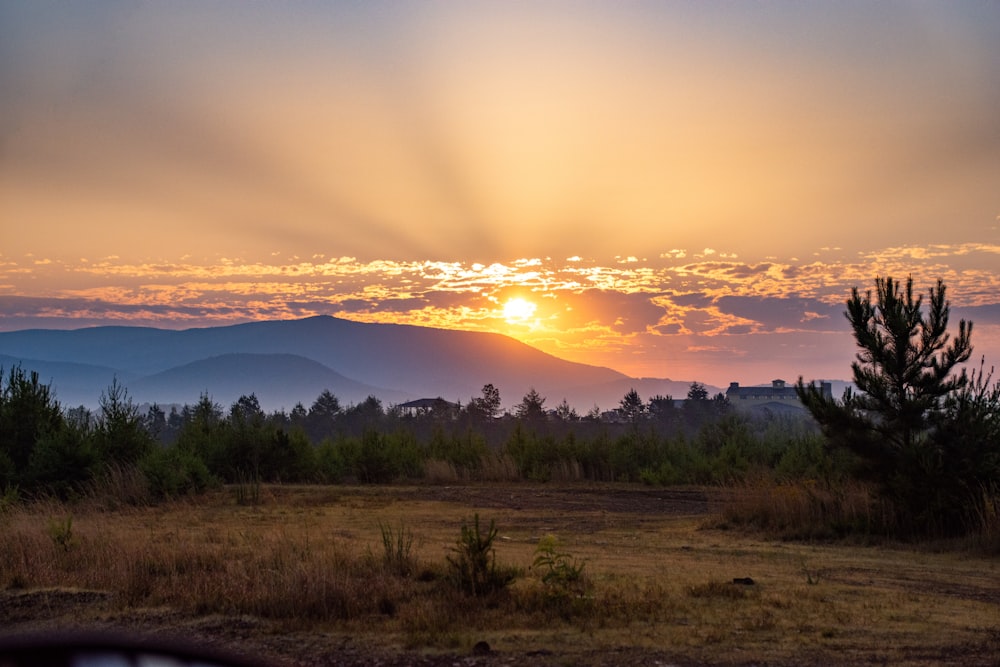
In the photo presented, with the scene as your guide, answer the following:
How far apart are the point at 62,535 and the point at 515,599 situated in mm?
7381

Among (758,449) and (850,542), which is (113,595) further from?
(758,449)

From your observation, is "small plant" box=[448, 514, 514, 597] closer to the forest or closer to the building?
the forest

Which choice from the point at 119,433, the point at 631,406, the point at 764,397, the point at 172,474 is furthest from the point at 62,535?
the point at 764,397

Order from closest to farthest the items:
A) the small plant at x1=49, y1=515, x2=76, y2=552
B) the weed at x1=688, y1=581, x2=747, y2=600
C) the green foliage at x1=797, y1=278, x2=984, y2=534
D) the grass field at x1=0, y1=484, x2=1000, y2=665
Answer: the grass field at x1=0, y1=484, x2=1000, y2=665 < the weed at x1=688, y1=581, x2=747, y2=600 < the small plant at x1=49, y1=515, x2=76, y2=552 < the green foliage at x1=797, y1=278, x2=984, y2=534

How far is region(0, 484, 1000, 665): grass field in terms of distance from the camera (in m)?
A: 7.63

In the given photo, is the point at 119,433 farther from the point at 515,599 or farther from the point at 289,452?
the point at 515,599

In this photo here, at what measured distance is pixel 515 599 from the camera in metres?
9.35

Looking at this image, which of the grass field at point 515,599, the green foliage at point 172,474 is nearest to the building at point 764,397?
the green foliage at point 172,474

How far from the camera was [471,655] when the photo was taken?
7.43 m

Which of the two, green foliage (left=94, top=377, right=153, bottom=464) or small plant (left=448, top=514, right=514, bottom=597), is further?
green foliage (left=94, top=377, right=153, bottom=464)

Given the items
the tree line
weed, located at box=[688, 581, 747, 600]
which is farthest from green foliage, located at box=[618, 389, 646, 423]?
weed, located at box=[688, 581, 747, 600]

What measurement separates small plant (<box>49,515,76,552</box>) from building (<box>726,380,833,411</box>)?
114m

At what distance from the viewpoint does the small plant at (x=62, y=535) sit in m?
12.2

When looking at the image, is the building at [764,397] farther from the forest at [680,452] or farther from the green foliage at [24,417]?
the green foliage at [24,417]
